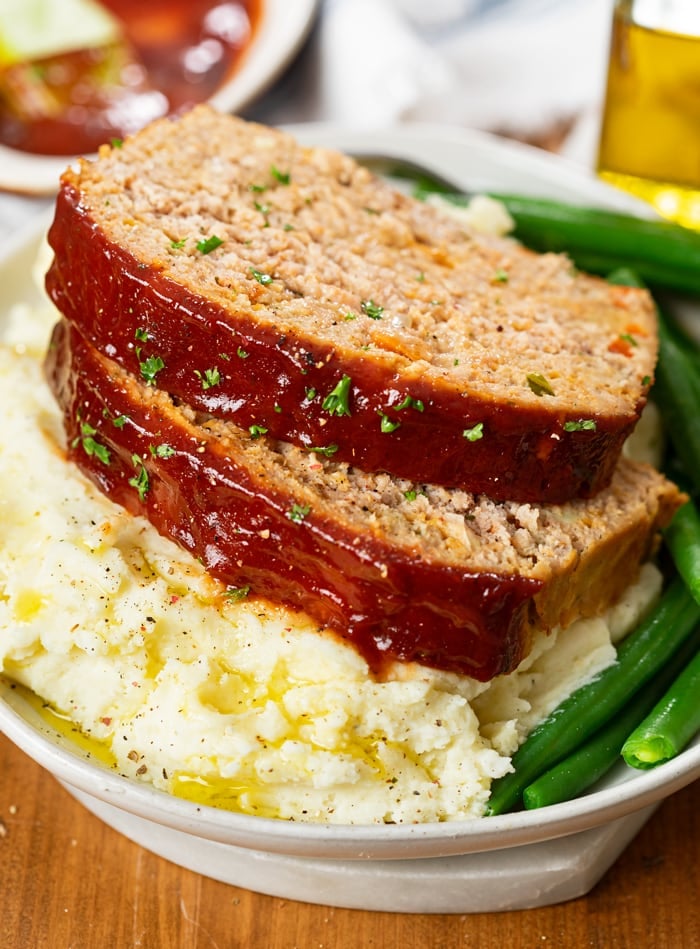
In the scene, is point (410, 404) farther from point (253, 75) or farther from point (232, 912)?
point (253, 75)

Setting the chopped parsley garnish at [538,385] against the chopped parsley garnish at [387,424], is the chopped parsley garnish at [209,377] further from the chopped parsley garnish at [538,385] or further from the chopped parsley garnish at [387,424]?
the chopped parsley garnish at [538,385]

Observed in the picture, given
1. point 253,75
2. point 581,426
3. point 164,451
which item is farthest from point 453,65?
point 164,451

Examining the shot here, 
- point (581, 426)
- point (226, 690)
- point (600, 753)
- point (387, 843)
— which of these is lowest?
A: point (600, 753)

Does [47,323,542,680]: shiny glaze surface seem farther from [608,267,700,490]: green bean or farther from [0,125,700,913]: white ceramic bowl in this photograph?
[608,267,700,490]: green bean

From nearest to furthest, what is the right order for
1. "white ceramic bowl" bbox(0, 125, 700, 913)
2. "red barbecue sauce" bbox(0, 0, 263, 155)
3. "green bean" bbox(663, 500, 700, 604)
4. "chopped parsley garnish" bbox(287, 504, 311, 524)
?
"white ceramic bowl" bbox(0, 125, 700, 913) → "chopped parsley garnish" bbox(287, 504, 311, 524) → "green bean" bbox(663, 500, 700, 604) → "red barbecue sauce" bbox(0, 0, 263, 155)

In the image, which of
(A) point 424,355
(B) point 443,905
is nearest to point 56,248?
(A) point 424,355

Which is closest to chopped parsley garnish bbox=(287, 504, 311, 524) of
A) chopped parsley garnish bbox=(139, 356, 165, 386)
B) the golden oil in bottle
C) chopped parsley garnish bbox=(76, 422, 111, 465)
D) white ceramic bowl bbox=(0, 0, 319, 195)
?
chopped parsley garnish bbox=(139, 356, 165, 386)

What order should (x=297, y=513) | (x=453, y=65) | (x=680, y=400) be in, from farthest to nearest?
(x=453, y=65), (x=680, y=400), (x=297, y=513)

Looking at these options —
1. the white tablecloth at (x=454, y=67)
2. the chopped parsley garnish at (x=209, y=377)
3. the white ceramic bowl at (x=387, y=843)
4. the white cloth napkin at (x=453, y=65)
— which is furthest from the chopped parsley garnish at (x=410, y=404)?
the white cloth napkin at (x=453, y=65)
